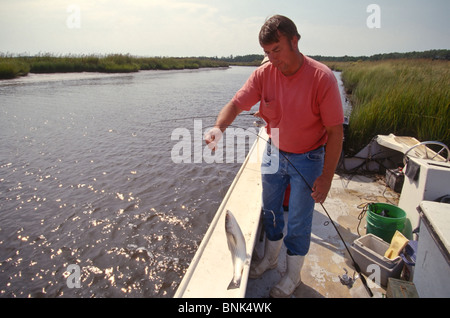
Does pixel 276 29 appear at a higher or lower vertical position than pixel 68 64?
lower

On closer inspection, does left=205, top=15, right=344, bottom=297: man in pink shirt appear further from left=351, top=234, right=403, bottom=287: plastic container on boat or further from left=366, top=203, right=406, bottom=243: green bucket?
left=366, top=203, right=406, bottom=243: green bucket

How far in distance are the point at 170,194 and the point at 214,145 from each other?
3786 millimetres

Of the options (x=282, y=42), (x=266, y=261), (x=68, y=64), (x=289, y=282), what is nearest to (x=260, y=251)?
(x=266, y=261)

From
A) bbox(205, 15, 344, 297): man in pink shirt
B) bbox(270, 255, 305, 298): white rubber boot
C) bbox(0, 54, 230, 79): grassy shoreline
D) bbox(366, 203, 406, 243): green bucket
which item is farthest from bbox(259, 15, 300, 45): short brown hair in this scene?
bbox(0, 54, 230, 79): grassy shoreline

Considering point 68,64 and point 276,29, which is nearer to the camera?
point 276,29

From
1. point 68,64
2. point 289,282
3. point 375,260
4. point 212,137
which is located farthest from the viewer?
point 68,64

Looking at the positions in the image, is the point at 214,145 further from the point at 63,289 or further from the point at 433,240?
the point at 63,289

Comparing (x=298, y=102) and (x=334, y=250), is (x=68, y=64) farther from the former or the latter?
(x=298, y=102)

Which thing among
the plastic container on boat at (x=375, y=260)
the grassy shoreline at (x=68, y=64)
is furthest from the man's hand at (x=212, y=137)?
the grassy shoreline at (x=68, y=64)

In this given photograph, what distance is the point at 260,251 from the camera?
10.9ft

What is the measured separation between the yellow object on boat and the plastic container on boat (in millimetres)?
97

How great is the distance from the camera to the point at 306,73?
200cm

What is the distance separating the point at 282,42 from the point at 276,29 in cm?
10

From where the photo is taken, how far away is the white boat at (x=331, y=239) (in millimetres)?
2213
